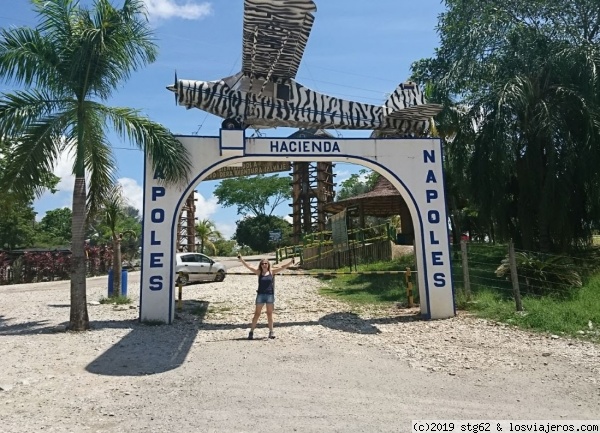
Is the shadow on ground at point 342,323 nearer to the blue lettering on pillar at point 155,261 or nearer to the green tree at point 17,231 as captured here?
the blue lettering on pillar at point 155,261

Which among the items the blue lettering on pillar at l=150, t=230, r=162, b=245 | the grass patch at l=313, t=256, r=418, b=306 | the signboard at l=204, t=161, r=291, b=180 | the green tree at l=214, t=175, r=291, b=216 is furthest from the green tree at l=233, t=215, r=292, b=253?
the blue lettering on pillar at l=150, t=230, r=162, b=245

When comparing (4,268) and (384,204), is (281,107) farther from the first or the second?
(4,268)

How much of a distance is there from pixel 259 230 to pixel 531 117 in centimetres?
4288

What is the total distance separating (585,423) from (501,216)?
12380 mm

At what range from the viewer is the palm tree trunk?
990 centimetres

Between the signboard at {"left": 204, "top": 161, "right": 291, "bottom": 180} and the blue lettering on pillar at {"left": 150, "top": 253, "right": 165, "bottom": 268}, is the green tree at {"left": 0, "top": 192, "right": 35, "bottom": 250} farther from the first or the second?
the blue lettering on pillar at {"left": 150, "top": 253, "right": 165, "bottom": 268}

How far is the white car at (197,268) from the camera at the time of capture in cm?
2014

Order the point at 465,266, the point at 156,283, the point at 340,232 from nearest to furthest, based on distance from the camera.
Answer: the point at 156,283, the point at 465,266, the point at 340,232

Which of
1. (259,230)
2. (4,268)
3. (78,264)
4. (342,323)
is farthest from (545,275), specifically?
(259,230)

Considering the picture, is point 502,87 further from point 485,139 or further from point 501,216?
point 501,216

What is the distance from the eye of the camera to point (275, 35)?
10.5 metres

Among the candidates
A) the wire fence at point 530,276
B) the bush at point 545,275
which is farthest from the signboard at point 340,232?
the bush at point 545,275

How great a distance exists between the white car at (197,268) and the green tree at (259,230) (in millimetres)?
33915

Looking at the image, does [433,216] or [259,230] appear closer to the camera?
[433,216]
